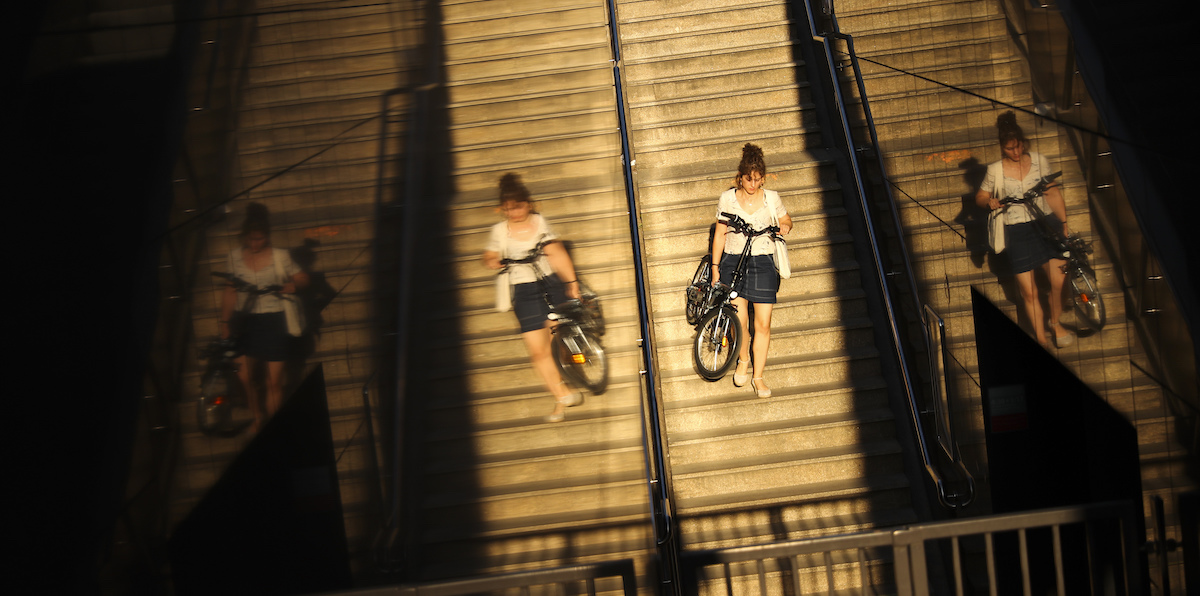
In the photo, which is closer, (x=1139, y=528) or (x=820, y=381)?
(x=1139, y=528)

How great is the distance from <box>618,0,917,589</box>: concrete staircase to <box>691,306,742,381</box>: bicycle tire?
0.12 metres

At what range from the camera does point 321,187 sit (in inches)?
87.0

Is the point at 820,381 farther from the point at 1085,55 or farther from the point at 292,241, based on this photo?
the point at 292,241

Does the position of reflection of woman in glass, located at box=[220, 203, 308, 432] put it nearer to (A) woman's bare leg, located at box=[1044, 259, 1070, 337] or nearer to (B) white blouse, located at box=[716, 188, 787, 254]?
(A) woman's bare leg, located at box=[1044, 259, 1070, 337]

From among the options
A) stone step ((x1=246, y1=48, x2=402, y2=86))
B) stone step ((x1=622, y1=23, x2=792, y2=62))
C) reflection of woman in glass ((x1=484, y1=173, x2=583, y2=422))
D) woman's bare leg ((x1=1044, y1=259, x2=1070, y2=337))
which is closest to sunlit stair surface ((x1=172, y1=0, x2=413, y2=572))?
stone step ((x1=246, y1=48, x2=402, y2=86))

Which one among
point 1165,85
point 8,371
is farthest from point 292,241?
point 1165,85

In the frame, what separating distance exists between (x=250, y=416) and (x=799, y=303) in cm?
438

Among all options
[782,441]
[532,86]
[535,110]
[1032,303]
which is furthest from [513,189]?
[1032,303]

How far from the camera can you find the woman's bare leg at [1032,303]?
12.1 feet

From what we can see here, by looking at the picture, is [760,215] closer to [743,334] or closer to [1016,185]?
[743,334]

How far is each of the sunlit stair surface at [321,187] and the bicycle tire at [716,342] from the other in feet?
9.16

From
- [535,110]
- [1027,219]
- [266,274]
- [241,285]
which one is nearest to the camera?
[241,285]

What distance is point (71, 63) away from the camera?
1290 millimetres

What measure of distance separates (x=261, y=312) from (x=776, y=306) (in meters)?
4.27
